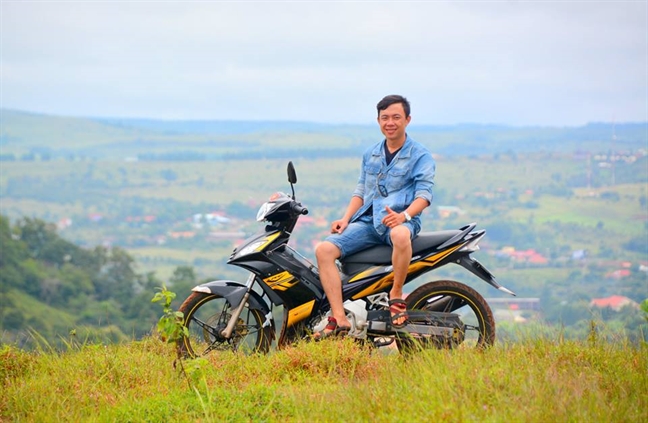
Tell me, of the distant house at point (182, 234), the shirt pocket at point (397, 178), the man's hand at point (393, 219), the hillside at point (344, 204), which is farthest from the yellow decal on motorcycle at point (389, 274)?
the distant house at point (182, 234)

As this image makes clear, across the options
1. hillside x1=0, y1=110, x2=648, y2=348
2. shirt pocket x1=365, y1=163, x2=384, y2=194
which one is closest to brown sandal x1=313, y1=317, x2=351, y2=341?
shirt pocket x1=365, y1=163, x2=384, y2=194

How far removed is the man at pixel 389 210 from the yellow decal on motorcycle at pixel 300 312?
29 centimetres

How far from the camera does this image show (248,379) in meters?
7.04

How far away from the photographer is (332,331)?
7637mm

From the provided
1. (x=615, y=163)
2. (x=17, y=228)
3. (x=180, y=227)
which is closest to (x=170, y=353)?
(x=17, y=228)

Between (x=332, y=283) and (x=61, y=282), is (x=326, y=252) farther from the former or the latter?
(x=61, y=282)

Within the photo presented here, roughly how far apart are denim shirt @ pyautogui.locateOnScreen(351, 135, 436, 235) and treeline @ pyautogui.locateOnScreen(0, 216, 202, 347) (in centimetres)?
3492

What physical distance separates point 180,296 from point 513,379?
3602cm

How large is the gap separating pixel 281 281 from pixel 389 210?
1067mm

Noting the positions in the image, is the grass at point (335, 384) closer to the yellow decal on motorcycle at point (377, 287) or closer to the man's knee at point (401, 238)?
the yellow decal on motorcycle at point (377, 287)

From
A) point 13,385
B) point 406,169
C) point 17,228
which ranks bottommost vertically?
point 17,228

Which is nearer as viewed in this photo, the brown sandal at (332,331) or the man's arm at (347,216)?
the brown sandal at (332,331)

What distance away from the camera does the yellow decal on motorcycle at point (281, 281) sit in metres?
7.95

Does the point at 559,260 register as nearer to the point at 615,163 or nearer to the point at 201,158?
the point at 615,163
